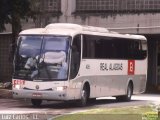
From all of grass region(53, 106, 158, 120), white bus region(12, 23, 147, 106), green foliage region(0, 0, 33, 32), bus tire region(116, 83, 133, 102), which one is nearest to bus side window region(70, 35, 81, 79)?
white bus region(12, 23, 147, 106)

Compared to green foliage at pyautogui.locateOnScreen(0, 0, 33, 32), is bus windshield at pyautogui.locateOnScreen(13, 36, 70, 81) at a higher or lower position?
lower

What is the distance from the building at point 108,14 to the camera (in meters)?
37.5

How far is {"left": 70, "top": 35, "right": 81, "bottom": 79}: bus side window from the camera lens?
79.7 feet

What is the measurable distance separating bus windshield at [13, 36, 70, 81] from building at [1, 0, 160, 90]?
12.2 meters

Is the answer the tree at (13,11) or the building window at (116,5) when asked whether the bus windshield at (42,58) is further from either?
the building window at (116,5)

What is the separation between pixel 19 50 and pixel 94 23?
14.4m

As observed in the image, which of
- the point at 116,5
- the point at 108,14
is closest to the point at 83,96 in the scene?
the point at 108,14

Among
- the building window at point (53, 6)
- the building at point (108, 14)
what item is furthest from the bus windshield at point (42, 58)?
the building window at point (53, 6)

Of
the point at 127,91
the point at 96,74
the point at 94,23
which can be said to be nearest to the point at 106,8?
the point at 94,23

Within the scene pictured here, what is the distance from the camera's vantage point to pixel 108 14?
3841 cm

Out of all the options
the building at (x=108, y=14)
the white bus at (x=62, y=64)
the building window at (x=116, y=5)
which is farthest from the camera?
the building window at (x=116, y=5)

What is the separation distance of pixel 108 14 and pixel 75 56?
1426 centimetres

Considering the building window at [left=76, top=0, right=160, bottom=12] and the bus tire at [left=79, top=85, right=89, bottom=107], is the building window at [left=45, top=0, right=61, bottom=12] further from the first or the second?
the bus tire at [left=79, top=85, right=89, bottom=107]

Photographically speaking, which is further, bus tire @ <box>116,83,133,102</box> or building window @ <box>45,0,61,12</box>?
building window @ <box>45,0,61,12</box>
